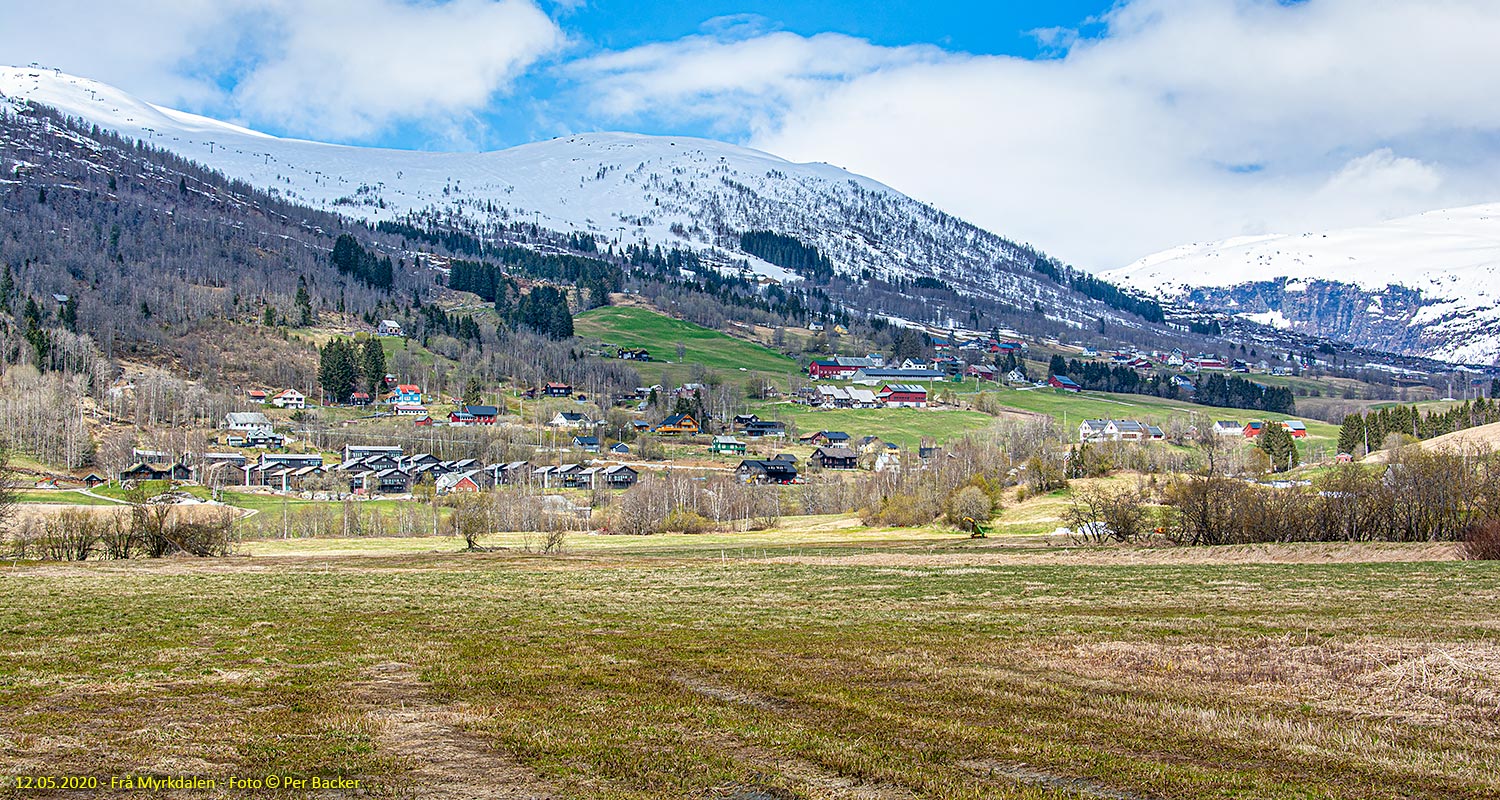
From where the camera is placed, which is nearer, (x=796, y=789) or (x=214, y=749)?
(x=796, y=789)

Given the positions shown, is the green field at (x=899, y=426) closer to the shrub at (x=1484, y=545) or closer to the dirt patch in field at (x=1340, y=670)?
the shrub at (x=1484, y=545)

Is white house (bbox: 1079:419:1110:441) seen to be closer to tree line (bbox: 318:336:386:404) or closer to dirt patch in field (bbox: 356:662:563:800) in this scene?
Answer: tree line (bbox: 318:336:386:404)

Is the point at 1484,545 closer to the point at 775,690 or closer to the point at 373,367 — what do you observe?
the point at 775,690

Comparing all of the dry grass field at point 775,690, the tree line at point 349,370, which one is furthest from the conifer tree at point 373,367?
the dry grass field at point 775,690

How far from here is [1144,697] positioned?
18.6m

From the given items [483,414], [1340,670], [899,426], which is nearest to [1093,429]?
[899,426]

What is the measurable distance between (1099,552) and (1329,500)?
21.0 metres

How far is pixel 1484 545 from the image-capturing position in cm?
5372

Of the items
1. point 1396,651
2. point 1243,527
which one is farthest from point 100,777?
point 1243,527

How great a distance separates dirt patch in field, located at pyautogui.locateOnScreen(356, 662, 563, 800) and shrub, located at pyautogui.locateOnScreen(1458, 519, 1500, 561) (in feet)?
189

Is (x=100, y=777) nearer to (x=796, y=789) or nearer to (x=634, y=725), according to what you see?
(x=634, y=725)

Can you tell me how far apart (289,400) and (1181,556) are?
538 ft

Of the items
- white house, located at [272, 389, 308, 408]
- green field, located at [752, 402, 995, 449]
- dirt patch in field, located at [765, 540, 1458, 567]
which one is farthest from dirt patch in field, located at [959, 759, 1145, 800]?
white house, located at [272, 389, 308, 408]

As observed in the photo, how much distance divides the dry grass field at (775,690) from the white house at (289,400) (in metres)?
147
